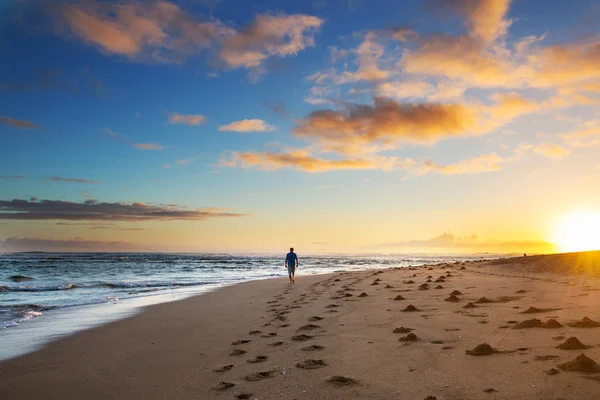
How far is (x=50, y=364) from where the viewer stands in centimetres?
669

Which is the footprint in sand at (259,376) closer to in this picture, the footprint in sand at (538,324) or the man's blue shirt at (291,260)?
the footprint in sand at (538,324)

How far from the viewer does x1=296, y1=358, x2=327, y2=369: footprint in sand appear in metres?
5.27

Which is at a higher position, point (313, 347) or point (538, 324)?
point (538, 324)

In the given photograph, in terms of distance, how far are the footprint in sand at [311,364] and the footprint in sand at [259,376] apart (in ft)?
1.39

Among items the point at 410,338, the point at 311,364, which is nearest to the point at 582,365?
the point at 410,338

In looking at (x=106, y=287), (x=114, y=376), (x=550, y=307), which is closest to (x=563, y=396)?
(x=550, y=307)

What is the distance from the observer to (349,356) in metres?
5.58

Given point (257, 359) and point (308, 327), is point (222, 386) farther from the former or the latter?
point (308, 327)

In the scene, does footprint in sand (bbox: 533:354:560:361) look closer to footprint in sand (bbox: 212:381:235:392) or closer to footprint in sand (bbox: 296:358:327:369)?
footprint in sand (bbox: 296:358:327:369)

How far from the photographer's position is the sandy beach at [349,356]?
4184 millimetres

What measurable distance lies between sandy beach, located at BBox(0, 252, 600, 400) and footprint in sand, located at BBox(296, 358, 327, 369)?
0.05 feet

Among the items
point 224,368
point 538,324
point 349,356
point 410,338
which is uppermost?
point 538,324

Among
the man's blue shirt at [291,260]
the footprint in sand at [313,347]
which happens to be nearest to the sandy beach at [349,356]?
the footprint in sand at [313,347]

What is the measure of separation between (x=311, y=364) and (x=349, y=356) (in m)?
0.61
